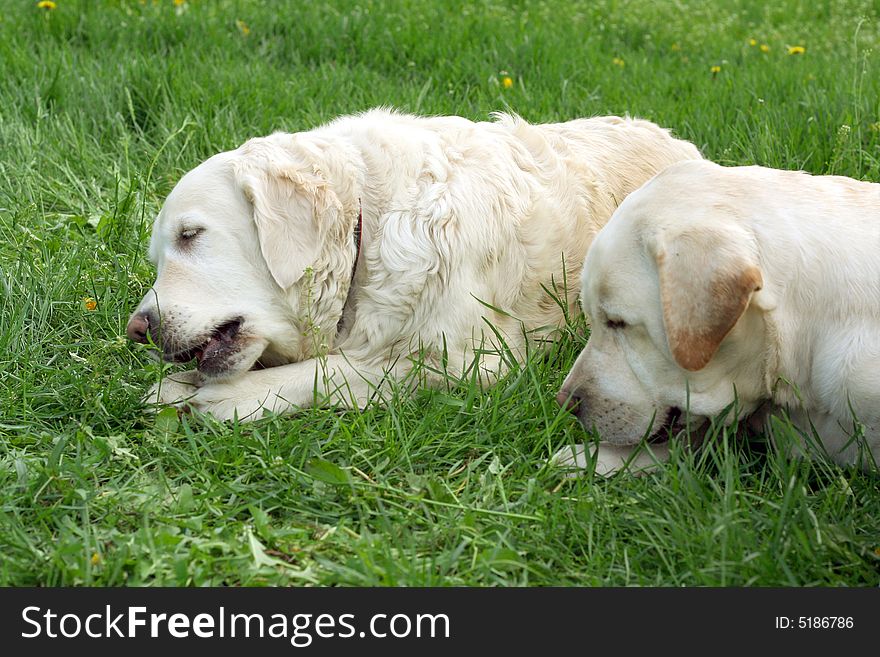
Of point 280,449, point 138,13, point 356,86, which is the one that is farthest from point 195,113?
point 280,449

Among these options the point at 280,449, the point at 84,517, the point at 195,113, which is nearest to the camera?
the point at 84,517

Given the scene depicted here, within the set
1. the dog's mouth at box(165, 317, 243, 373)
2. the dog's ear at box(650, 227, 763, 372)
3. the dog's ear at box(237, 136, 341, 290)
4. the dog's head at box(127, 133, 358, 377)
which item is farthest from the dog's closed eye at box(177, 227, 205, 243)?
the dog's ear at box(650, 227, 763, 372)

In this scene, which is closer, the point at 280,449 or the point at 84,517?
the point at 84,517

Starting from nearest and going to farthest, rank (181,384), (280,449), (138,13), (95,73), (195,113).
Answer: (280,449) < (181,384) < (195,113) < (95,73) < (138,13)

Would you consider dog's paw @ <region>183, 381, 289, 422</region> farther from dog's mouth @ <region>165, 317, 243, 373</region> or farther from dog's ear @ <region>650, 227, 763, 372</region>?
dog's ear @ <region>650, 227, 763, 372</region>

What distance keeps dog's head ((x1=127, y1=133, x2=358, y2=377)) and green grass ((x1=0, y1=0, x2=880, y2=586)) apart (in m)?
0.24

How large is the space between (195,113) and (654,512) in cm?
409

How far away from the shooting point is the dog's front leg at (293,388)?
3.85 metres

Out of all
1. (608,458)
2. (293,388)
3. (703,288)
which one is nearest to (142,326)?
(293,388)

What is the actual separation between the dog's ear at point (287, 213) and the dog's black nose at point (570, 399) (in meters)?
1.12

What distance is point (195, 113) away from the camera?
20.1 ft

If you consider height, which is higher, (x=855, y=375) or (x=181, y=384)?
(x=855, y=375)

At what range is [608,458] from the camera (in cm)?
351
